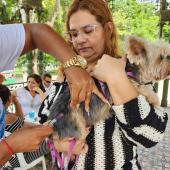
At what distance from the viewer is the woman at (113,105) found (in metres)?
1.71

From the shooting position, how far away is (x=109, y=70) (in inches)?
68.2

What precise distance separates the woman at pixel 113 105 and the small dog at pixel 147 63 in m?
0.16

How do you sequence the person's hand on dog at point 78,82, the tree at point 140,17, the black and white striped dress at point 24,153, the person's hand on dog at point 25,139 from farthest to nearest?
1. the tree at point 140,17
2. the black and white striped dress at point 24,153
3. the person's hand on dog at point 25,139
4. the person's hand on dog at point 78,82

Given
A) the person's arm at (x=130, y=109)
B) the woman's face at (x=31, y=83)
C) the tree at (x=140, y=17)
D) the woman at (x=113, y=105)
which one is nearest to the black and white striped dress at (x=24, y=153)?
the woman at (x=113, y=105)

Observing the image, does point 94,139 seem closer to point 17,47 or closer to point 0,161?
point 0,161

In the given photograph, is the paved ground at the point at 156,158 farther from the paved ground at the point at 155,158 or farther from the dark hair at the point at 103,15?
the dark hair at the point at 103,15

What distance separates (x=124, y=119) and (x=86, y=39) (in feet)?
2.38

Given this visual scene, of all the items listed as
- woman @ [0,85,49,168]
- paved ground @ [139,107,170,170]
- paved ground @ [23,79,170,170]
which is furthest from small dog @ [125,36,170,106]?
paved ground @ [139,107,170,170]

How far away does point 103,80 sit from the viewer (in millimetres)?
1782

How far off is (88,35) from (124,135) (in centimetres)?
77

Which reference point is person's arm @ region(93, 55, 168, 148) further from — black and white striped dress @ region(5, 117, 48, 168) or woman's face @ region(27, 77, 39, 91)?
woman's face @ region(27, 77, 39, 91)

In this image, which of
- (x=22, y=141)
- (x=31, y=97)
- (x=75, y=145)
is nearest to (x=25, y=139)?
(x=22, y=141)

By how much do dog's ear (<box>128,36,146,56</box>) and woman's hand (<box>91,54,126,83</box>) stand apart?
332mm

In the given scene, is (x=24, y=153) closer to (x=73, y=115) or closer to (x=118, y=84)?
(x=73, y=115)
